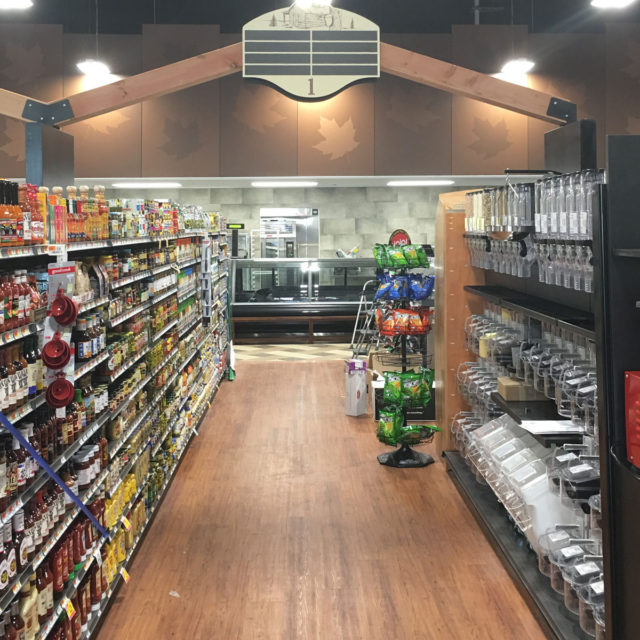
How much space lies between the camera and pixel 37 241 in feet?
9.53

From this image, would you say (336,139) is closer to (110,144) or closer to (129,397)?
(110,144)

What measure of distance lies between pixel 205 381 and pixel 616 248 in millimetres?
6038

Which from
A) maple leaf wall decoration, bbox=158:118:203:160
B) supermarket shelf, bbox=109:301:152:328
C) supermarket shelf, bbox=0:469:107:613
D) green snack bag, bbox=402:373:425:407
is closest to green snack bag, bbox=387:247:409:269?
green snack bag, bbox=402:373:425:407

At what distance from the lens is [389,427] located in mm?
6012

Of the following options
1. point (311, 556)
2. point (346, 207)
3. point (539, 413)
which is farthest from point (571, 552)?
point (346, 207)

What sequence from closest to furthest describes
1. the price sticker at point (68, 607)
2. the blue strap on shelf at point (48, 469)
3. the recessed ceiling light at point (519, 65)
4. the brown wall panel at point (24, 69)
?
the blue strap on shelf at point (48, 469) → the price sticker at point (68, 607) → the recessed ceiling light at point (519, 65) → the brown wall panel at point (24, 69)

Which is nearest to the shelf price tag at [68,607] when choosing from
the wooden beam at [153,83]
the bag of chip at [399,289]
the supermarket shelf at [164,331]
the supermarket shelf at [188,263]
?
the supermarket shelf at [164,331]

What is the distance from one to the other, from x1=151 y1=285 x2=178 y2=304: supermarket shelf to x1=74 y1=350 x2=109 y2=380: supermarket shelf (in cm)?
145

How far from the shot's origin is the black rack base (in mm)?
6105

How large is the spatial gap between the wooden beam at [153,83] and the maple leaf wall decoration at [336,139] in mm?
4774

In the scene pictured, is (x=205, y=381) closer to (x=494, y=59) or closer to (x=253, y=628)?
(x=253, y=628)

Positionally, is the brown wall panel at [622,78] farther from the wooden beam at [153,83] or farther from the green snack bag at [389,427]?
the wooden beam at [153,83]

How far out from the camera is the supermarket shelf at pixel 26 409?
8.70ft

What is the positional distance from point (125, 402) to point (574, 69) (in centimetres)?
827
